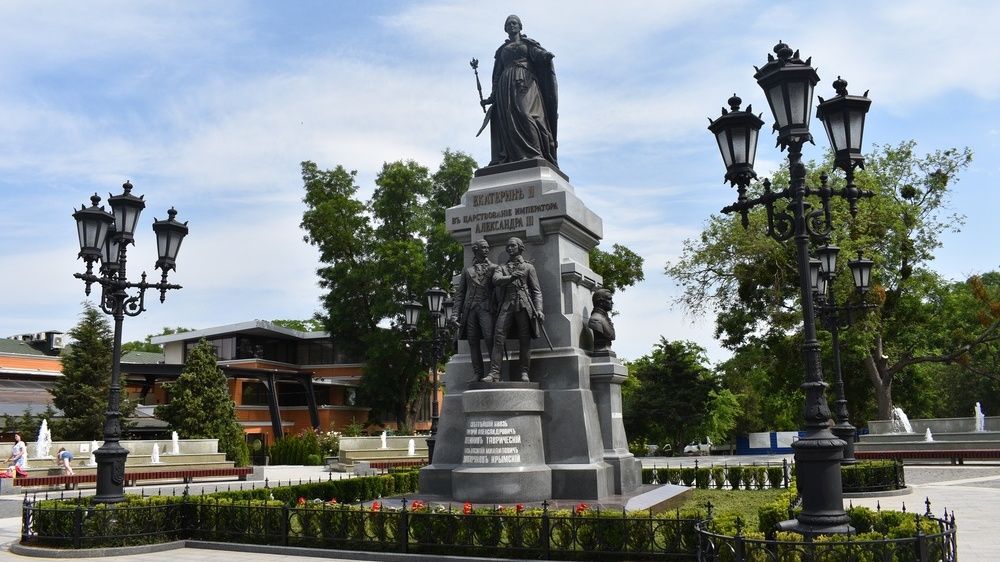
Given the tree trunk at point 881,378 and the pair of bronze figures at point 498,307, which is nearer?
the pair of bronze figures at point 498,307

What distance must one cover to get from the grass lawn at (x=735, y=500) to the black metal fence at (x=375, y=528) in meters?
3.95

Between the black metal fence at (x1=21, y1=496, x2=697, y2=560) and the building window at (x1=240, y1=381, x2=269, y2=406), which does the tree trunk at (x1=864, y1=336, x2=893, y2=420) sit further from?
the building window at (x1=240, y1=381, x2=269, y2=406)

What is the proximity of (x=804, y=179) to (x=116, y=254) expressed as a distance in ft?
33.5

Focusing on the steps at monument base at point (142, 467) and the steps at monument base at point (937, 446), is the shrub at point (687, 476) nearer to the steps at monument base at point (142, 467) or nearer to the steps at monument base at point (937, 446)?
the steps at monument base at point (937, 446)

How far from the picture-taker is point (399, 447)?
118 feet

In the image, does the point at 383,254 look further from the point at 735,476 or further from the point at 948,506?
the point at 948,506

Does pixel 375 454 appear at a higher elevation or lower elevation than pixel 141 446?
lower

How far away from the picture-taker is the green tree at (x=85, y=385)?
36.2 meters

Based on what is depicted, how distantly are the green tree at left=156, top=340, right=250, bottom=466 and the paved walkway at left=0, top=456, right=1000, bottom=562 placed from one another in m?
13.0

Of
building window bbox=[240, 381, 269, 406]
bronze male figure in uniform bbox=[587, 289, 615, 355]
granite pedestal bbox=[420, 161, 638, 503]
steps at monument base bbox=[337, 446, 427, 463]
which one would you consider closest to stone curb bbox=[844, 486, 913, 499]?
granite pedestal bbox=[420, 161, 638, 503]

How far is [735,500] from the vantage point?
15828 mm

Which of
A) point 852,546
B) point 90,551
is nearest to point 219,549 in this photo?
point 90,551

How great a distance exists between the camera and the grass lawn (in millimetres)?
13492

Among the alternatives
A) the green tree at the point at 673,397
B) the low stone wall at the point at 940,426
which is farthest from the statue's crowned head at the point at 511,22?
the green tree at the point at 673,397
